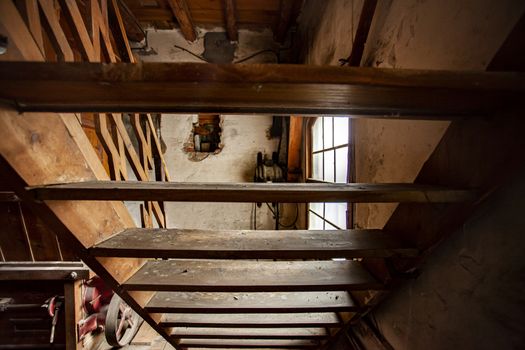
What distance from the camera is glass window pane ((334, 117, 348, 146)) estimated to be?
1.74 metres

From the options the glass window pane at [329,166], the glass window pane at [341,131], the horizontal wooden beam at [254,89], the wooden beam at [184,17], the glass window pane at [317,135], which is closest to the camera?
the horizontal wooden beam at [254,89]

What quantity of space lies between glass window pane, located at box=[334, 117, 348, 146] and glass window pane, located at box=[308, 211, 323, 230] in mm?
907

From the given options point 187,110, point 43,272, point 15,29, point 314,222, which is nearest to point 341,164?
point 314,222

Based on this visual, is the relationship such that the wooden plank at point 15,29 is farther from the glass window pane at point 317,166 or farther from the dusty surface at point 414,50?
the glass window pane at point 317,166

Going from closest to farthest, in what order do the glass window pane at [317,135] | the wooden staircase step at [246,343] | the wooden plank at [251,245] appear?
the wooden plank at [251,245] → the wooden staircase step at [246,343] → the glass window pane at [317,135]

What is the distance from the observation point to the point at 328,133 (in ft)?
7.02

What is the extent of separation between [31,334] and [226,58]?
3.49 metres

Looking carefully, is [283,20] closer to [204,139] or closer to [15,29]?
[204,139]

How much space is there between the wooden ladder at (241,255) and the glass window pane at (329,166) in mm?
1124

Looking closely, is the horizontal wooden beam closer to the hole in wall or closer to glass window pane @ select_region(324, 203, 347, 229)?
glass window pane @ select_region(324, 203, 347, 229)

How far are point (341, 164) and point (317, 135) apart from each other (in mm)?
778

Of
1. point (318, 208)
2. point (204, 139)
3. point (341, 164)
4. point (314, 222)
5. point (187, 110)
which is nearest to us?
point (187, 110)

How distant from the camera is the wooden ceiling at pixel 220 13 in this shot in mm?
2566

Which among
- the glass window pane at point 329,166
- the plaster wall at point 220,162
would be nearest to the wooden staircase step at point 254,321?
the glass window pane at point 329,166
